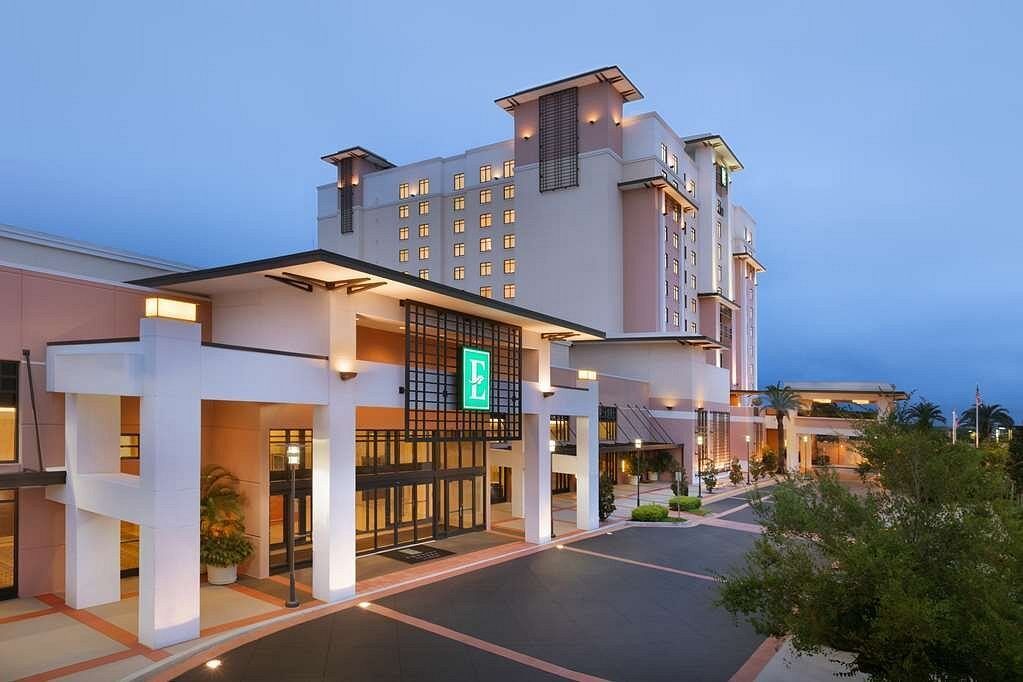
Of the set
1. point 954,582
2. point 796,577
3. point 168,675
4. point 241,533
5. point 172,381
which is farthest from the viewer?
point 241,533

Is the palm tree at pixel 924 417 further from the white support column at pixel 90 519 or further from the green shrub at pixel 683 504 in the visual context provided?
the white support column at pixel 90 519

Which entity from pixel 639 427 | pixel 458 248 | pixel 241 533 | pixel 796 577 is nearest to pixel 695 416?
pixel 639 427

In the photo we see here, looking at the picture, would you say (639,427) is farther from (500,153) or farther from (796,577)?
(796,577)

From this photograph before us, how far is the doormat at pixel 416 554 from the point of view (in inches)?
860

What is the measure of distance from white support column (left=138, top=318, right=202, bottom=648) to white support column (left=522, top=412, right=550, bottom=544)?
1321cm

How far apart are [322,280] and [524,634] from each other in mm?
9613

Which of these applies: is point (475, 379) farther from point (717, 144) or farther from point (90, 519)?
point (717, 144)

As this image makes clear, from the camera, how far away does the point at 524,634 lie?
48.4ft

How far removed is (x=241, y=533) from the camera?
18297 millimetres

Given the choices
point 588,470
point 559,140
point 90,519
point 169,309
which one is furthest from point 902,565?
point 559,140

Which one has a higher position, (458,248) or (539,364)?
(458,248)

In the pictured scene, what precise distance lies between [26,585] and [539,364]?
662 inches

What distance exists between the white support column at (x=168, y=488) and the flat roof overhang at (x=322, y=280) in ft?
8.81

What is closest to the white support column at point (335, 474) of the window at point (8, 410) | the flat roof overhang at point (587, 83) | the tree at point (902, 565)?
the window at point (8, 410)
